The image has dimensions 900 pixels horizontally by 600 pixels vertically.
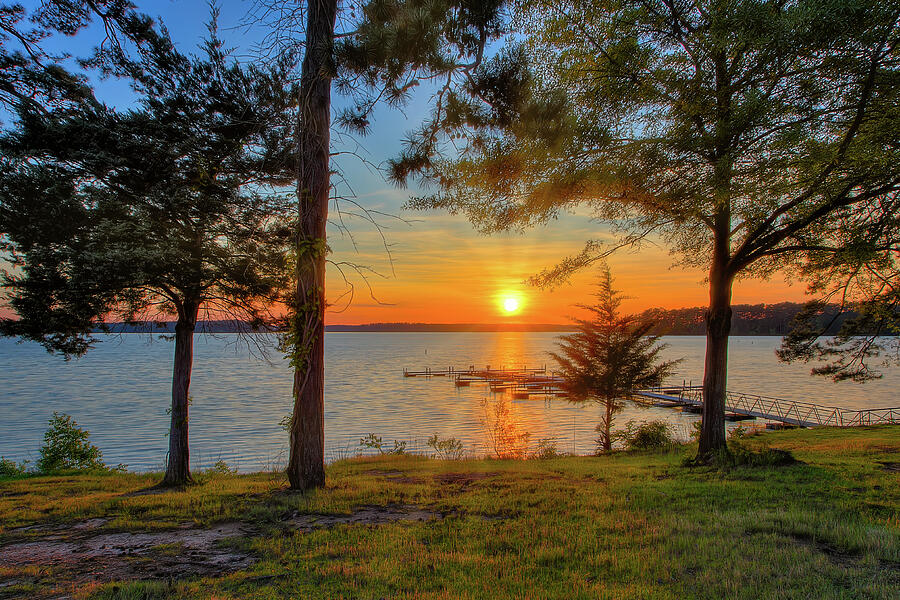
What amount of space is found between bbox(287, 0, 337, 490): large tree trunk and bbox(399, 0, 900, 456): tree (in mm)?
1619

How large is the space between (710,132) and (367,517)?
7.98m

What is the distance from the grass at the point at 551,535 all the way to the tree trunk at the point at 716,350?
959 mm

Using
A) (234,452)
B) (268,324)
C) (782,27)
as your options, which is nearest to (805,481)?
(782,27)

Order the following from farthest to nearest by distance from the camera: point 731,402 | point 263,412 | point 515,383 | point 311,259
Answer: point 515,383 → point 731,402 → point 263,412 → point 311,259

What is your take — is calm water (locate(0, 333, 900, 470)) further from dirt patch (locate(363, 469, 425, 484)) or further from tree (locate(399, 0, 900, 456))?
tree (locate(399, 0, 900, 456))

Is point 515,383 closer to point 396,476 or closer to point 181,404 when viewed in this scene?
point 396,476

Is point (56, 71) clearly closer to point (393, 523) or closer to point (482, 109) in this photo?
point (482, 109)

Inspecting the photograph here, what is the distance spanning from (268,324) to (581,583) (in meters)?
8.48

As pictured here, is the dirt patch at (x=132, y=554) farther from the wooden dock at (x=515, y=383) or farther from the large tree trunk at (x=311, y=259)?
the wooden dock at (x=515, y=383)

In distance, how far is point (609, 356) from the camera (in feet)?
73.9

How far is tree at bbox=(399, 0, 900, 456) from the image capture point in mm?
5895

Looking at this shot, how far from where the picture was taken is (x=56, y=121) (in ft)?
25.3

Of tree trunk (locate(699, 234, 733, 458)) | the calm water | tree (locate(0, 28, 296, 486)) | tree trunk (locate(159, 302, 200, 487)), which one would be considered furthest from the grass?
the calm water

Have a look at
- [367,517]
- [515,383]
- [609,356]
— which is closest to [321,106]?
[367,517]
